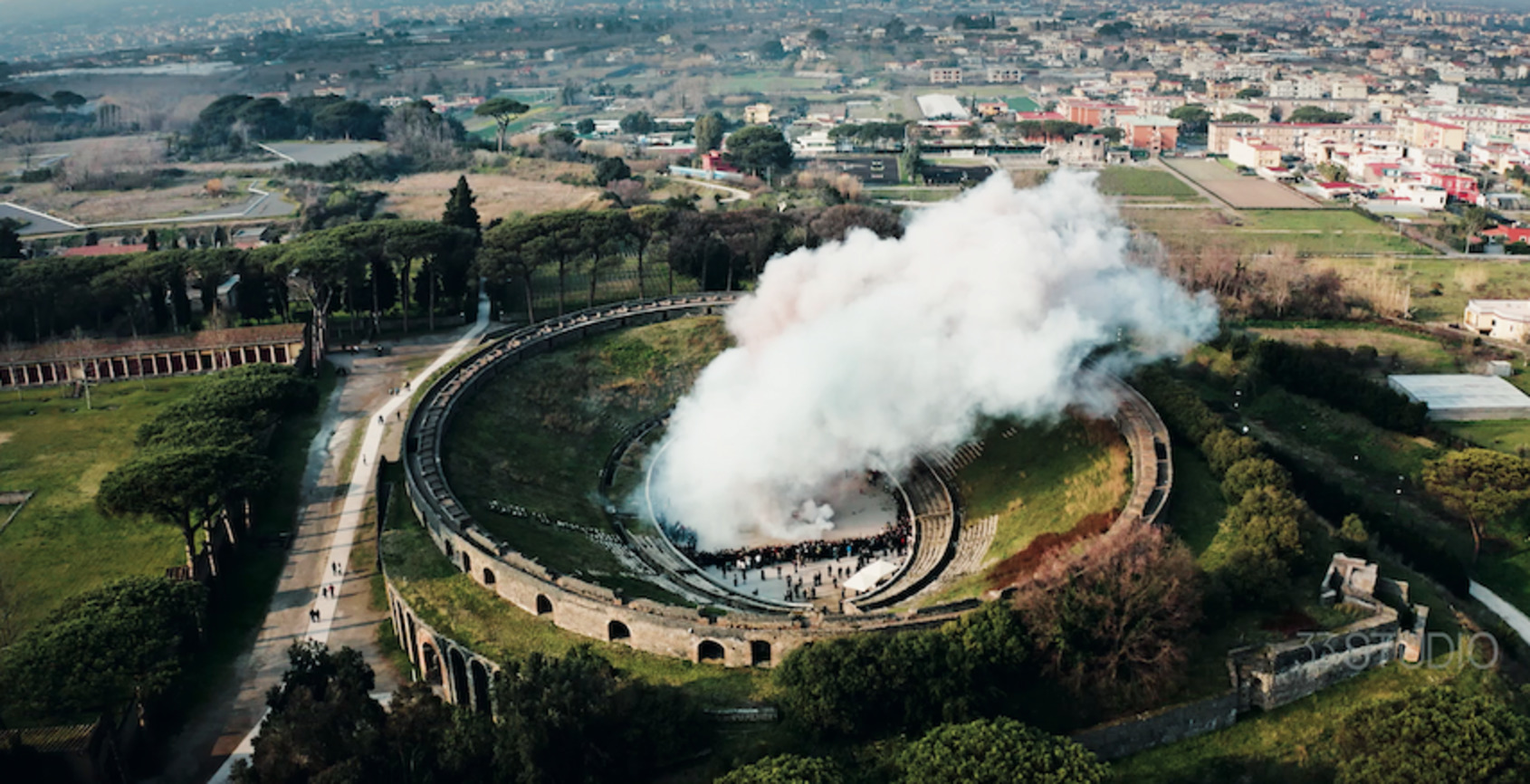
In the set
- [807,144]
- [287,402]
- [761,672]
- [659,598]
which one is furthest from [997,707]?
[807,144]

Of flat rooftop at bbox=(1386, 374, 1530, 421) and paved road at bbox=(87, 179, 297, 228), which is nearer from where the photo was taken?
flat rooftop at bbox=(1386, 374, 1530, 421)

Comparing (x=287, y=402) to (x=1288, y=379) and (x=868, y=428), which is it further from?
(x=1288, y=379)

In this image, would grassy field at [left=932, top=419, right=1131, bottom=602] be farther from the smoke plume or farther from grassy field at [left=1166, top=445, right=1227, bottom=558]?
grassy field at [left=1166, top=445, right=1227, bottom=558]

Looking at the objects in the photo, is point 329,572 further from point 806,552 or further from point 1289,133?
point 1289,133

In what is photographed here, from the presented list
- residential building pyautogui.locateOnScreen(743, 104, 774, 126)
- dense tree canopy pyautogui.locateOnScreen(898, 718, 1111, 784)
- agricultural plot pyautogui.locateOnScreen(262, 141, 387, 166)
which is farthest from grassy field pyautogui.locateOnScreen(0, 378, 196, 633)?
residential building pyautogui.locateOnScreen(743, 104, 774, 126)

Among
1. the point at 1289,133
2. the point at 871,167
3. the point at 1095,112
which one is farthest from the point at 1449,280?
the point at 1095,112

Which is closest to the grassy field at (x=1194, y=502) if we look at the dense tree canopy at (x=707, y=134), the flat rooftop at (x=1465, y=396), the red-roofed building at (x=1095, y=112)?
the flat rooftop at (x=1465, y=396)

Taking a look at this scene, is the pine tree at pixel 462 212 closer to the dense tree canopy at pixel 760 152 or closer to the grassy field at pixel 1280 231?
the dense tree canopy at pixel 760 152
